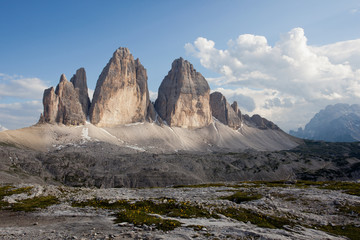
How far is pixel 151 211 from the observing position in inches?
1123

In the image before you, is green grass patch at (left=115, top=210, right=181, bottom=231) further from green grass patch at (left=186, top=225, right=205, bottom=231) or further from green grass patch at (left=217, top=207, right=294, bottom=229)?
green grass patch at (left=217, top=207, right=294, bottom=229)

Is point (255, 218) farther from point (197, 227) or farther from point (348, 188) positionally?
point (348, 188)

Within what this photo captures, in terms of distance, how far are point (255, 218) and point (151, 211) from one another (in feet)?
36.0

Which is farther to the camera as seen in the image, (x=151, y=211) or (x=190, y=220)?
(x=151, y=211)

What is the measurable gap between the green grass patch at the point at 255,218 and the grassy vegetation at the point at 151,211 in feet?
7.25

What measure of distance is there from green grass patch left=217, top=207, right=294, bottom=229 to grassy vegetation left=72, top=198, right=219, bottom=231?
2210mm

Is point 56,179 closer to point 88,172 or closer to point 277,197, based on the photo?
point 88,172

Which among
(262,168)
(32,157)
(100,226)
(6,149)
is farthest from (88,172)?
(100,226)

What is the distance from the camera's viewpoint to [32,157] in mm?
A: 137750

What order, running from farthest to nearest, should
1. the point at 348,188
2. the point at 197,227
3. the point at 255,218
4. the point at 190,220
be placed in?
the point at 348,188, the point at 255,218, the point at 190,220, the point at 197,227

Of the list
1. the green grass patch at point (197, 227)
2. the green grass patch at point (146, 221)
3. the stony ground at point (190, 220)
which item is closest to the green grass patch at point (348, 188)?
the stony ground at point (190, 220)

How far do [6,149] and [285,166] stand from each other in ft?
→ 518

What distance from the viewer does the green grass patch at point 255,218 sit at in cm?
2541

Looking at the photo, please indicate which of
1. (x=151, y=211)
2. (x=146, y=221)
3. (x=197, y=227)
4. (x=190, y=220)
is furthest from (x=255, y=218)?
(x=146, y=221)
